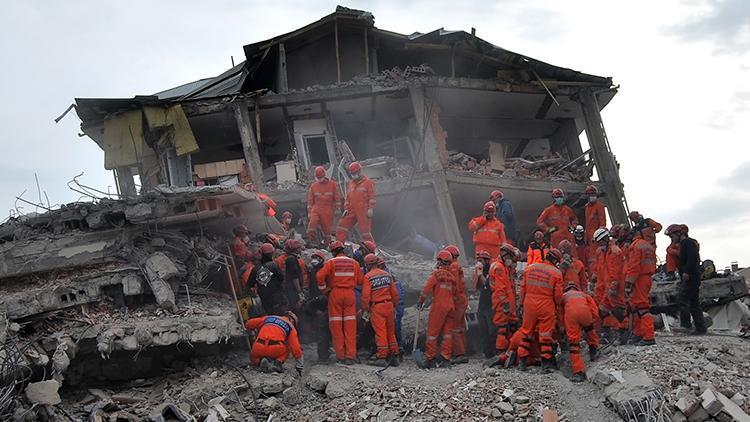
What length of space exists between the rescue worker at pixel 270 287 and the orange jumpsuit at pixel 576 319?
411 centimetres

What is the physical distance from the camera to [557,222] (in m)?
13.3

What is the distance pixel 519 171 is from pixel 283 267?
30.6ft

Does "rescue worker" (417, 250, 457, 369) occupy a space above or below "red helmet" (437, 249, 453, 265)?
below

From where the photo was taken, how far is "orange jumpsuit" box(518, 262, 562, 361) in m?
8.79

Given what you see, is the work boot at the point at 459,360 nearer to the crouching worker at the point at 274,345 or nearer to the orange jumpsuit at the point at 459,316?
the orange jumpsuit at the point at 459,316

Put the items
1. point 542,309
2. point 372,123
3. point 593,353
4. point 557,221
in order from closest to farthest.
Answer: point 542,309, point 593,353, point 557,221, point 372,123

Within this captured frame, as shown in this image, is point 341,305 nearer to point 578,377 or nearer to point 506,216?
point 578,377

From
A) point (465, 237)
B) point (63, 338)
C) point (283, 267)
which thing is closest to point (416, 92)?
point (465, 237)

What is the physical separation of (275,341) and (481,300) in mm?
3573

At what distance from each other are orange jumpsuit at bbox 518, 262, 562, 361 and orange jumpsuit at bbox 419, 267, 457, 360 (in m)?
1.15

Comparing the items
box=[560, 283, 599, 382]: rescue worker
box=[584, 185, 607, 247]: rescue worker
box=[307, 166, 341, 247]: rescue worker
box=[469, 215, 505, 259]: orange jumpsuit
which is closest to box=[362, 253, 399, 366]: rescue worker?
box=[560, 283, 599, 382]: rescue worker

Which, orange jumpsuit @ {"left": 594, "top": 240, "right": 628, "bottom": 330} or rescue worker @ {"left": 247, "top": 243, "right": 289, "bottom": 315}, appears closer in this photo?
rescue worker @ {"left": 247, "top": 243, "right": 289, "bottom": 315}

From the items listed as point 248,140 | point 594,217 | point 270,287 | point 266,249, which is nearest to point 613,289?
point 594,217

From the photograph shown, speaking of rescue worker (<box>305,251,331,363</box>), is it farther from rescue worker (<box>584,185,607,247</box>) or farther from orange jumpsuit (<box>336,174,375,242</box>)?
rescue worker (<box>584,185,607,247</box>)
